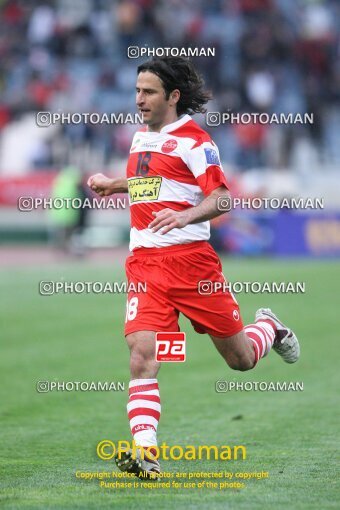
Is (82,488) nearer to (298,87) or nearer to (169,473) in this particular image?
(169,473)

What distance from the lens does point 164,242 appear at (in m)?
6.77

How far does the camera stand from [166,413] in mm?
9164

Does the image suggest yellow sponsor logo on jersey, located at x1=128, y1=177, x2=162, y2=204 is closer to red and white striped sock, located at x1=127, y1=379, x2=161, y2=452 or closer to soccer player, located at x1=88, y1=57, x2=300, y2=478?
soccer player, located at x1=88, y1=57, x2=300, y2=478

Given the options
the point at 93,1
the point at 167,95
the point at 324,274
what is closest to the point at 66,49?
the point at 93,1

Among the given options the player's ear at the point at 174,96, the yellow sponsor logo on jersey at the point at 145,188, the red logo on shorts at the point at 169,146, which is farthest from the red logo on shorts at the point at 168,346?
the player's ear at the point at 174,96

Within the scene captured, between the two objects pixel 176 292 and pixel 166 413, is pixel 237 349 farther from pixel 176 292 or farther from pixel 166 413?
pixel 166 413

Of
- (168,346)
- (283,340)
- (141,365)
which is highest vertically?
(283,340)

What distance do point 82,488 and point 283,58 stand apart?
82.8 feet

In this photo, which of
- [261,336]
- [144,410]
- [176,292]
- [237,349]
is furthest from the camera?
[261,336]

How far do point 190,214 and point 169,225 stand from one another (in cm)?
15

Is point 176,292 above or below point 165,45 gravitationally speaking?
below

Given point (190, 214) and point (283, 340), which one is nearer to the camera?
point (190, 214)

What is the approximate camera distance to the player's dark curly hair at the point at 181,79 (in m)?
6.89

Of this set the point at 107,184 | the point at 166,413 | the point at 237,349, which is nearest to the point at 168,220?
the point at 107,184
